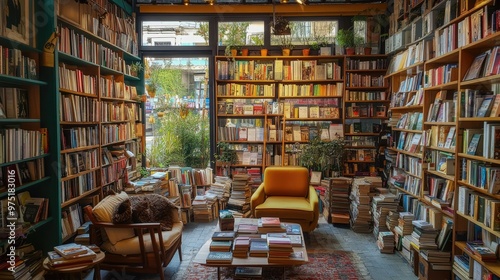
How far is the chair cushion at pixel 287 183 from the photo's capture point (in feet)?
18.1

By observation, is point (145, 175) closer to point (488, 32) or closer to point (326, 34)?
point (326, 34)

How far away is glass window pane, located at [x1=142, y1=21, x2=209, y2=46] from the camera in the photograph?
22.6 ft

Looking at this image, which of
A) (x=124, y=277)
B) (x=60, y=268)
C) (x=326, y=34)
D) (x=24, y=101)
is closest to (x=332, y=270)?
(x=124, y=277)

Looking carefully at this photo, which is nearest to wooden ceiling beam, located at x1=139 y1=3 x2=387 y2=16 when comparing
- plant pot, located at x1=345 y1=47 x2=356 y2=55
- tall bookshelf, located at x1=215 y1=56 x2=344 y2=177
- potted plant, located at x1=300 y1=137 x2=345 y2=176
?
plant pot, located at x1=345 y1=47 x2=356 y2=55

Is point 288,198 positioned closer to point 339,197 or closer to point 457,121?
point 339,197

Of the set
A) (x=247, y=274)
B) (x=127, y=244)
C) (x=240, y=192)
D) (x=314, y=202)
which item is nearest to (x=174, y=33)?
(x=240, y=192)

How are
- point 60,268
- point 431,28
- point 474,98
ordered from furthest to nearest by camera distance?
point 431,28, point 474,98, point 60,268

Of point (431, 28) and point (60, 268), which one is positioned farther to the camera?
point (431, 28)

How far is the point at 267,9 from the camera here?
676cm

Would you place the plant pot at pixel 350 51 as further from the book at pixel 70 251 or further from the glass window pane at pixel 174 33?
the book at pixel 70 251

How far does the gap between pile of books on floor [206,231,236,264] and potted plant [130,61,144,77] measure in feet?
12.3

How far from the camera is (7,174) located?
3.29m

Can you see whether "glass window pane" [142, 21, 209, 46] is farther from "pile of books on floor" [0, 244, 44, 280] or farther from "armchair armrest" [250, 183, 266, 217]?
"pile of books on floor" [0, 244, 44, 280]

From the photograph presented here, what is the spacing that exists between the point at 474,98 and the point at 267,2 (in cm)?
436
